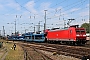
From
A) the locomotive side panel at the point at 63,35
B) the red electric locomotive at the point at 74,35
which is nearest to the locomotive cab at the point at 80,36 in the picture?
the red electric locomotive at the point at 74,35

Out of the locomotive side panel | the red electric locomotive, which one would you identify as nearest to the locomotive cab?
the red electric locomotive

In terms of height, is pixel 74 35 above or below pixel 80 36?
above

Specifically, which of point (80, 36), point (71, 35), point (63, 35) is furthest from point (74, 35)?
point (63, 35)

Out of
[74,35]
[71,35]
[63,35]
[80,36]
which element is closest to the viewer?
[80,36]

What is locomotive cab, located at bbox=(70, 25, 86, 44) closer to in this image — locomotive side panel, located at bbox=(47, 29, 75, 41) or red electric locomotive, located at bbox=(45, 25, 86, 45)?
red electric locomotive, located at bbox=(45, 25, 86, 45)

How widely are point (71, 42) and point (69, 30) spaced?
2379mm

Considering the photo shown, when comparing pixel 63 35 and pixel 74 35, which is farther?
pixel 63 35

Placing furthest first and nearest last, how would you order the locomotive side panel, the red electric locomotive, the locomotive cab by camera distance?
the locomotive side panel, the red electric locomotive, the locomotive cab

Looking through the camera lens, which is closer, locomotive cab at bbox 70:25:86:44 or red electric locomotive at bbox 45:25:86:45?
locomotive cab at bbox 70:25:86:44

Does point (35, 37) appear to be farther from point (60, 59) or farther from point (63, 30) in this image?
point (60, 59)

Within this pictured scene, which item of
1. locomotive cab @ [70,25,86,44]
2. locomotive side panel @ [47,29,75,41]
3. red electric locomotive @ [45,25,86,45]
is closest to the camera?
locomotive cab @ [70,25,86,44]

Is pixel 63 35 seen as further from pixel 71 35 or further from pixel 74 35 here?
pixel 74 35

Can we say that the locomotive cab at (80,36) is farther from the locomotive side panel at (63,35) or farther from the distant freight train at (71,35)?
the locomotive side panel at (63,35)

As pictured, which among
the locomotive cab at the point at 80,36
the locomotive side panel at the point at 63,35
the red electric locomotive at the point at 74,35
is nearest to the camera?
the locomotive cab at the point at 80,36
